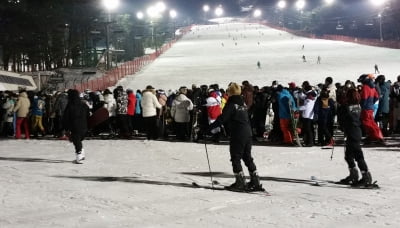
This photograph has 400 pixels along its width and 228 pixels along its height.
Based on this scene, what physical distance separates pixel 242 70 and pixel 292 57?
36.7 feet

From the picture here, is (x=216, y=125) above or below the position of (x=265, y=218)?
above

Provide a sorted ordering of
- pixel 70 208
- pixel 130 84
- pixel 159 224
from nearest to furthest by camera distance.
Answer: pixel 159 224 → pixel 70 208 → pixel 130 84

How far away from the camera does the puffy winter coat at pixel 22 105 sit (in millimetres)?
15211

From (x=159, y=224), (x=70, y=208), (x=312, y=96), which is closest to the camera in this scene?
(x=159, y=224)

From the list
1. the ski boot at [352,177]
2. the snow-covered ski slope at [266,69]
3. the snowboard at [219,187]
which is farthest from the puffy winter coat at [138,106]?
the snow-covered ski slope at [266,69]

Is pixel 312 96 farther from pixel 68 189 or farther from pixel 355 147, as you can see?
pixel 68 189

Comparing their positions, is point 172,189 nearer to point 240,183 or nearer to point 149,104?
point 240,183

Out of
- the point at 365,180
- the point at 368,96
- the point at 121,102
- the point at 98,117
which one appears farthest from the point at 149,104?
the point at 365,180

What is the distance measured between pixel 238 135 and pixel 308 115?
5167 millimetres

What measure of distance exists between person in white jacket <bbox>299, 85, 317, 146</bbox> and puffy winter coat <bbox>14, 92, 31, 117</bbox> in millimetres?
7575

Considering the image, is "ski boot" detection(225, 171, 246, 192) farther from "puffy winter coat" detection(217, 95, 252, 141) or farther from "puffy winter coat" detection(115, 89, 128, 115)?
"puffy winter coat" detection(115, 89, 128, 115)

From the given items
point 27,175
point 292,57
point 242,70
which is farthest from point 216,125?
point 292,57

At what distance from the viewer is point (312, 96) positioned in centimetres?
1305

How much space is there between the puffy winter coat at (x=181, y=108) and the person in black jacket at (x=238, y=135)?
5900mm
